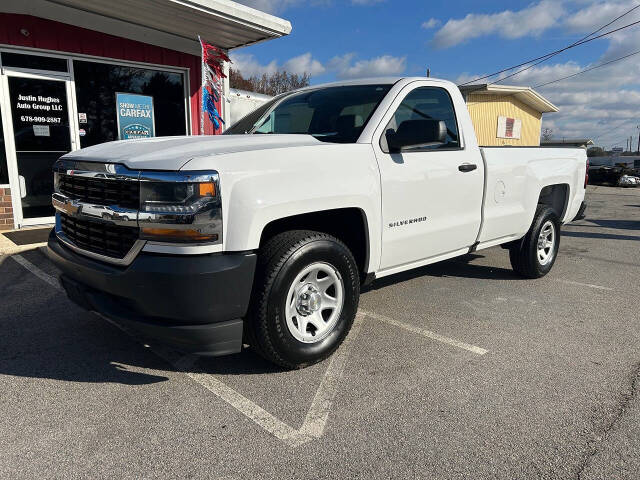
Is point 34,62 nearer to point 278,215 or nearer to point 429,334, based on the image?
point 278,215

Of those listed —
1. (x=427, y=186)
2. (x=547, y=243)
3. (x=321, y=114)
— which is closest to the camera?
(x=427, y=186)

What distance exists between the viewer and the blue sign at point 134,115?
8453mm

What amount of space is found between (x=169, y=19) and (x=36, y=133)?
9.20ft

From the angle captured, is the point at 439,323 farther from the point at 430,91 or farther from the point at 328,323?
the point at 430,91

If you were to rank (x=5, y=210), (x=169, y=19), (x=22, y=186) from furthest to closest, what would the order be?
(x=169, y=19) → (x=22, y=186) → (x=5, y=210)

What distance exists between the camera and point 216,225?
248 centimetres

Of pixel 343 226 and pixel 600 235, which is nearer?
pixel 343 226

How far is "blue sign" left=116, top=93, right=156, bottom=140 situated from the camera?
27.7ft

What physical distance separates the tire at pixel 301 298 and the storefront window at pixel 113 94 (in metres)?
6.59

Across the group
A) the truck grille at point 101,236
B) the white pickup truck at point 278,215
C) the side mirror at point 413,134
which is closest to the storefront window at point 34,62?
the white pickup truck at point 278,215

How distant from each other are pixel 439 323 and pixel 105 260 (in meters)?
2.64

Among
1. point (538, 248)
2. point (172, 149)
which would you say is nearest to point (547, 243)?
point (538, 248)

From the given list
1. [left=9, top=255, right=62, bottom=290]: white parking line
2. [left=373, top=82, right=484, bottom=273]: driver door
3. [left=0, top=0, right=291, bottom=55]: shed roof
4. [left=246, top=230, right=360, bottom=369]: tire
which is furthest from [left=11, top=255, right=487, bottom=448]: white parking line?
[left=0, top=0, right=291, bottom=55]: shed roof

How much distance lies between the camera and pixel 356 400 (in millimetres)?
2783
